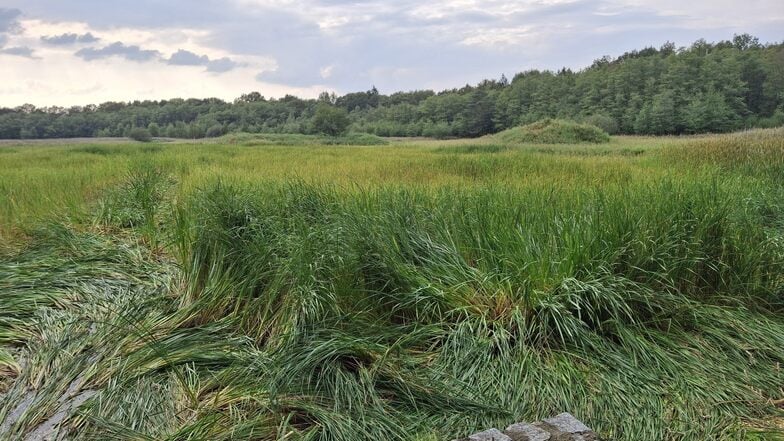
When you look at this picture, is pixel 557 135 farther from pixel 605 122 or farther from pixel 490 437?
pixel 490 437

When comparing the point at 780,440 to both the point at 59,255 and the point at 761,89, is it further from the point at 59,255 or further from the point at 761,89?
the point at 761,89

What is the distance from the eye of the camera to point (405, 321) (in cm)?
307

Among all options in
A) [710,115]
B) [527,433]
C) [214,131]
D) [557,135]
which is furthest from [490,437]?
[214,131]

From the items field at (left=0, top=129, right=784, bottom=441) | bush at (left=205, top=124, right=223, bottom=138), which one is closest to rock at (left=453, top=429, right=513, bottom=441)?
field at (left=0, top=129, right=784, bottom=441)

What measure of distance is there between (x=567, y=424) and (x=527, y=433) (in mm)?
192

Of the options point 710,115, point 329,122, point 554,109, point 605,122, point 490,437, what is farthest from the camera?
point 554,109

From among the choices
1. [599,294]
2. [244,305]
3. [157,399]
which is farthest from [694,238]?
[157,399]

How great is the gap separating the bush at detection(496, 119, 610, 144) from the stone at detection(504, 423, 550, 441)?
23390mm

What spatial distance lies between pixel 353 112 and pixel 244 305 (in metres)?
67.8

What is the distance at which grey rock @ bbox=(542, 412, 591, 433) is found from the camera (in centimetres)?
189

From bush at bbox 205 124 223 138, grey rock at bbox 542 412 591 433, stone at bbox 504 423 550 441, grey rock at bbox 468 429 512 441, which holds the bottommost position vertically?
grey rock at bbox 542 412 591 433

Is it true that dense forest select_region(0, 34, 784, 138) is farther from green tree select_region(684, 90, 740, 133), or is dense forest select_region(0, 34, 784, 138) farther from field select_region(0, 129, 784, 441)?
field select_region(0, 129, 784, 441)

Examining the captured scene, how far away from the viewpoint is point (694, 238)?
3432mm

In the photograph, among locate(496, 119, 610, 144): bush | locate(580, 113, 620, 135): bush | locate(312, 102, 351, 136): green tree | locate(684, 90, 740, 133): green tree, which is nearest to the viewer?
locate(496, 119, 610, 144): bush
